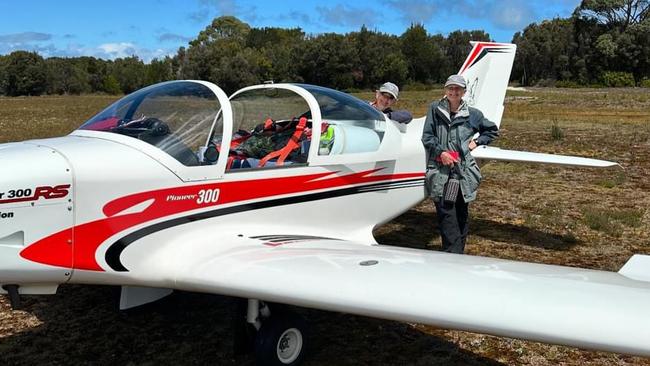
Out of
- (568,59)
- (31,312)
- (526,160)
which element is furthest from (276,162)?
(568,59)

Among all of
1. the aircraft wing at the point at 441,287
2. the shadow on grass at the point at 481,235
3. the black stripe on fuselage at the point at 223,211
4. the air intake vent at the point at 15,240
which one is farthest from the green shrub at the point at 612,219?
the air intake vent at the point at 15,240

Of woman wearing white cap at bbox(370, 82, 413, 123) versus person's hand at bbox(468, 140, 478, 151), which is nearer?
person's hand at bbox(468, 140, 478, 151)

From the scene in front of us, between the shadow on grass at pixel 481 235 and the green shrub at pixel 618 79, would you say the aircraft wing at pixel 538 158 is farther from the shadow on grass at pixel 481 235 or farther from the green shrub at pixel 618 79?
the green shrub at pixel 618 79

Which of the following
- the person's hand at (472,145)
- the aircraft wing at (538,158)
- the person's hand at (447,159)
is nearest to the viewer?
the person's hand at (447,159)

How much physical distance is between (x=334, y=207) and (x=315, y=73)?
48.5 m

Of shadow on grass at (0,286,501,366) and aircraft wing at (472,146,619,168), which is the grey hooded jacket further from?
aircraft wing at (472,146,619,168)

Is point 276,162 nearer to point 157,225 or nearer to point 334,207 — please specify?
point 334,207

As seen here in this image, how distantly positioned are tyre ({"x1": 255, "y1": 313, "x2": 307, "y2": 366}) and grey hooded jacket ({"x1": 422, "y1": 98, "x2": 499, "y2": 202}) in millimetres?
1810

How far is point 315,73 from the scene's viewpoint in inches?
2044

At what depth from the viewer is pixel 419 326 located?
4.19 m

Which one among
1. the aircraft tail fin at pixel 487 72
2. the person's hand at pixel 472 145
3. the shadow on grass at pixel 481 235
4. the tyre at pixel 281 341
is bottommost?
the tyre at pixel 281 341

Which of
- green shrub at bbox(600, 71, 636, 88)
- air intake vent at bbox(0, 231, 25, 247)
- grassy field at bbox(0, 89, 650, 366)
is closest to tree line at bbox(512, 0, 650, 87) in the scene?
green shrub at bbox(600, 71, 636, 88)

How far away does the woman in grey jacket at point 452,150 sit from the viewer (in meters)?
4.67

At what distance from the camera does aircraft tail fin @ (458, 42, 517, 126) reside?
6426mm
